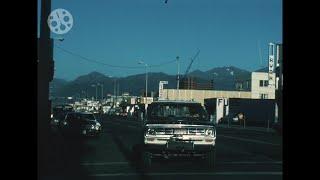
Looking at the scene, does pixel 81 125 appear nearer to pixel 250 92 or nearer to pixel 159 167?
pixel 159 167

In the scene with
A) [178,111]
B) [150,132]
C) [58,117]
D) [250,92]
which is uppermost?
[250,92]

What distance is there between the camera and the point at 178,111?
16172mm

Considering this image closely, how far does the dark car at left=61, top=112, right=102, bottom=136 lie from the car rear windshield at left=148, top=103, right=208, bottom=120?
14737 millimetres

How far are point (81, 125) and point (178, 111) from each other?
15234 millimetres

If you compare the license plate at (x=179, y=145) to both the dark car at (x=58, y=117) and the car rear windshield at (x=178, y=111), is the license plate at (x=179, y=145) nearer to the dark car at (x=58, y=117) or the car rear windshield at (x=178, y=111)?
the car rear windshield at (x=178, y=111)

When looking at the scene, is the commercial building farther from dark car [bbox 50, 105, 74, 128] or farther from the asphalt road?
the asphalt road

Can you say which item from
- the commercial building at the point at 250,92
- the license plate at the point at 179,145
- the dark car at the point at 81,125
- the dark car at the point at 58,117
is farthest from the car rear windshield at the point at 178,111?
the commercial building at the point at 250,92

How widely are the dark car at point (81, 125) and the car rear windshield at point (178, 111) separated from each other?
14737mm

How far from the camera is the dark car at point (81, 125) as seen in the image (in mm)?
30420
